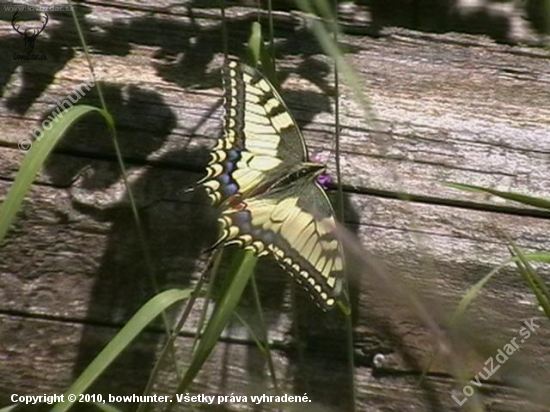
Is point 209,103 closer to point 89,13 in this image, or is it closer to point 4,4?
point 89,13

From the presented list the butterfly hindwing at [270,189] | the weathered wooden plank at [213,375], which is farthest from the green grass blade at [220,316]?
the weathered wooden plank at [213,375]

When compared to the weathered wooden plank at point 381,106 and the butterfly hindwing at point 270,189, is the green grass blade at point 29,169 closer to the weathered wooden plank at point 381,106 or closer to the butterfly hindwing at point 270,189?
the butterfly hindwing at point 270,189

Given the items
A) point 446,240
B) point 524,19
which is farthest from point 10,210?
point 524,19

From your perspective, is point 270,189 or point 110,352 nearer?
point 110,352

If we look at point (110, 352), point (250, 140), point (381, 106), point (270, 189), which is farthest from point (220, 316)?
point (381, 106)

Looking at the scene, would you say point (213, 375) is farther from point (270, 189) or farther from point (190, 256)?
point (270, 189)

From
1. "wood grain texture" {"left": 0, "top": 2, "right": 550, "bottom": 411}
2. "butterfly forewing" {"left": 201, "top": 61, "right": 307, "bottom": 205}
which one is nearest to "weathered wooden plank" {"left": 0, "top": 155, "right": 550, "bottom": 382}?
"wood grain texture" {"left": 0, "top": 2, "right": 550, "bottom": 411}

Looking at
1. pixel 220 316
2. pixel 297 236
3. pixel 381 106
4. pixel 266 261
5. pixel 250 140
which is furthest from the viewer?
pixel 381 106
